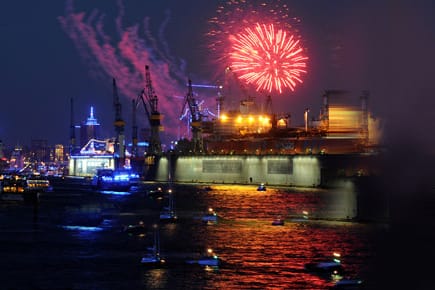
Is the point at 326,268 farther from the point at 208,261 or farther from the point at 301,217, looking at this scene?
the point at 301,217

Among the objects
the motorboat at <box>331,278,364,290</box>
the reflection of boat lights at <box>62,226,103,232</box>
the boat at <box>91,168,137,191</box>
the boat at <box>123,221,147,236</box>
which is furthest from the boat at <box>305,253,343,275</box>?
the boat at <box>91,168,137,191</box>

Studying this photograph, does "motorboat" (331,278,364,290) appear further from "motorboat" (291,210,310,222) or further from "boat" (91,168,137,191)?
"boat" (91,168,137,191)

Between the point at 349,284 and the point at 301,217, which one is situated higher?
the point at 301,217

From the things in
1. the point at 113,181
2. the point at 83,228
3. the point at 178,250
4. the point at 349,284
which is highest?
the point at 113,181

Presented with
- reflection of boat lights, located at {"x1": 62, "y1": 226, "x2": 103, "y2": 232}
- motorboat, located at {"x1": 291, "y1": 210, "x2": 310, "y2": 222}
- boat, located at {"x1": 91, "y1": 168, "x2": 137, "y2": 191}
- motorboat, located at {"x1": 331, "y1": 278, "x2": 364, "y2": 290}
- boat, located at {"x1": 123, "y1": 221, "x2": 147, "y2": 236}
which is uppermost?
boat, located at {"x1": 91, "y1": 168, "x2": 137, "y2": 191}

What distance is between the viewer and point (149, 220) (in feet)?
242

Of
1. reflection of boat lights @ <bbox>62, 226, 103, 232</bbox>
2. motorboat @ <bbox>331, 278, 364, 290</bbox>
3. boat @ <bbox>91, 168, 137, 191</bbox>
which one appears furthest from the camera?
boat @ <bbox>91, 168, 137, 191</bbox>

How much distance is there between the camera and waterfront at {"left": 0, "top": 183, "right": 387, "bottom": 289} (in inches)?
1545

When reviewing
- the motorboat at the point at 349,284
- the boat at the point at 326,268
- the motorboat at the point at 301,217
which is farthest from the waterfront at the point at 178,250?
the motorboat at the point at 349,284

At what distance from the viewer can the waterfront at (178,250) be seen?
39.2 meters

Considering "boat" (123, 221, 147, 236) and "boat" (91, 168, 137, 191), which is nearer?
"boat" (123, 221, 147, 236)

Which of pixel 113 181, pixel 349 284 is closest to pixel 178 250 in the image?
pixel 349 284

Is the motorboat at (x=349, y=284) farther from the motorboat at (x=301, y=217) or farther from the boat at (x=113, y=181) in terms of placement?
the boat at (x=113, y=181)

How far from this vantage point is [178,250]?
49812 millimetres
